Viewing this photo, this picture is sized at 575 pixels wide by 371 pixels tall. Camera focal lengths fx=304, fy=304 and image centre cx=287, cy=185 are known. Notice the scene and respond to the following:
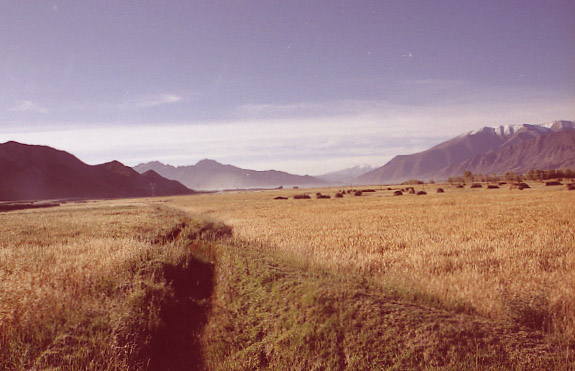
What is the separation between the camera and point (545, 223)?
1891 cm

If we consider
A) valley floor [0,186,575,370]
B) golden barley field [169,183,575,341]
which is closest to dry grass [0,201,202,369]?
valley floor [0,186,575,370]

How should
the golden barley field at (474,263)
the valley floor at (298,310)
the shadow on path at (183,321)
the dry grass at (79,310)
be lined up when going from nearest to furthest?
the valley floor at (298,310), the dry grass at (79,310), the golden barley field at (474,263), the shadow on path at (183,321)

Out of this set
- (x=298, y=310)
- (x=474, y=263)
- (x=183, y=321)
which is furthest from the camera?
(x=474, y=263)

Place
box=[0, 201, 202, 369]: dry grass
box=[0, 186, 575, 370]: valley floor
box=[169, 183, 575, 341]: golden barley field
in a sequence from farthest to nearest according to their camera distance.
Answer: box=[169, 183, 575, 341]: golden barley field → box=[0, 201, 202, 369]: dry grass → box=[0, 186, 575, 370]: valley floor

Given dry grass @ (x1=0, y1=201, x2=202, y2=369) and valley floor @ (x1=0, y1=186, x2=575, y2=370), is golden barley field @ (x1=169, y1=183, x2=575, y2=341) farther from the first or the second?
dry grass @ (x1=0, y1=201, x2=202, y2=369)

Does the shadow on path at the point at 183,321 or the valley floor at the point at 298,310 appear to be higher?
the valley floor at the point at 298,310

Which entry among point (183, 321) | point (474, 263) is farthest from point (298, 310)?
point (474, 263)

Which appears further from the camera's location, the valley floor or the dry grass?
the dry grass

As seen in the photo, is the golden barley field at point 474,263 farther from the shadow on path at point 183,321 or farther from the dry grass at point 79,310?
the dry grass at point 79,310

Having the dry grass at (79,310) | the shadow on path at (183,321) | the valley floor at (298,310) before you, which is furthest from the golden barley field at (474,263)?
the dry grass at (79,310)

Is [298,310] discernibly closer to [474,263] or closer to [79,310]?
[79,310]

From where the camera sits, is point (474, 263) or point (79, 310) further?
point (474, 263)

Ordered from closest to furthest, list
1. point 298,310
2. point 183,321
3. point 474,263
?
1. point 298,310
2. point 183,321
3. point 474,263

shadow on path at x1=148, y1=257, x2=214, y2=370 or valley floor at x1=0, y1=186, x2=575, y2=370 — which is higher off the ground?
valley floor at x1=0, y1=186, x2=575, y2=370
